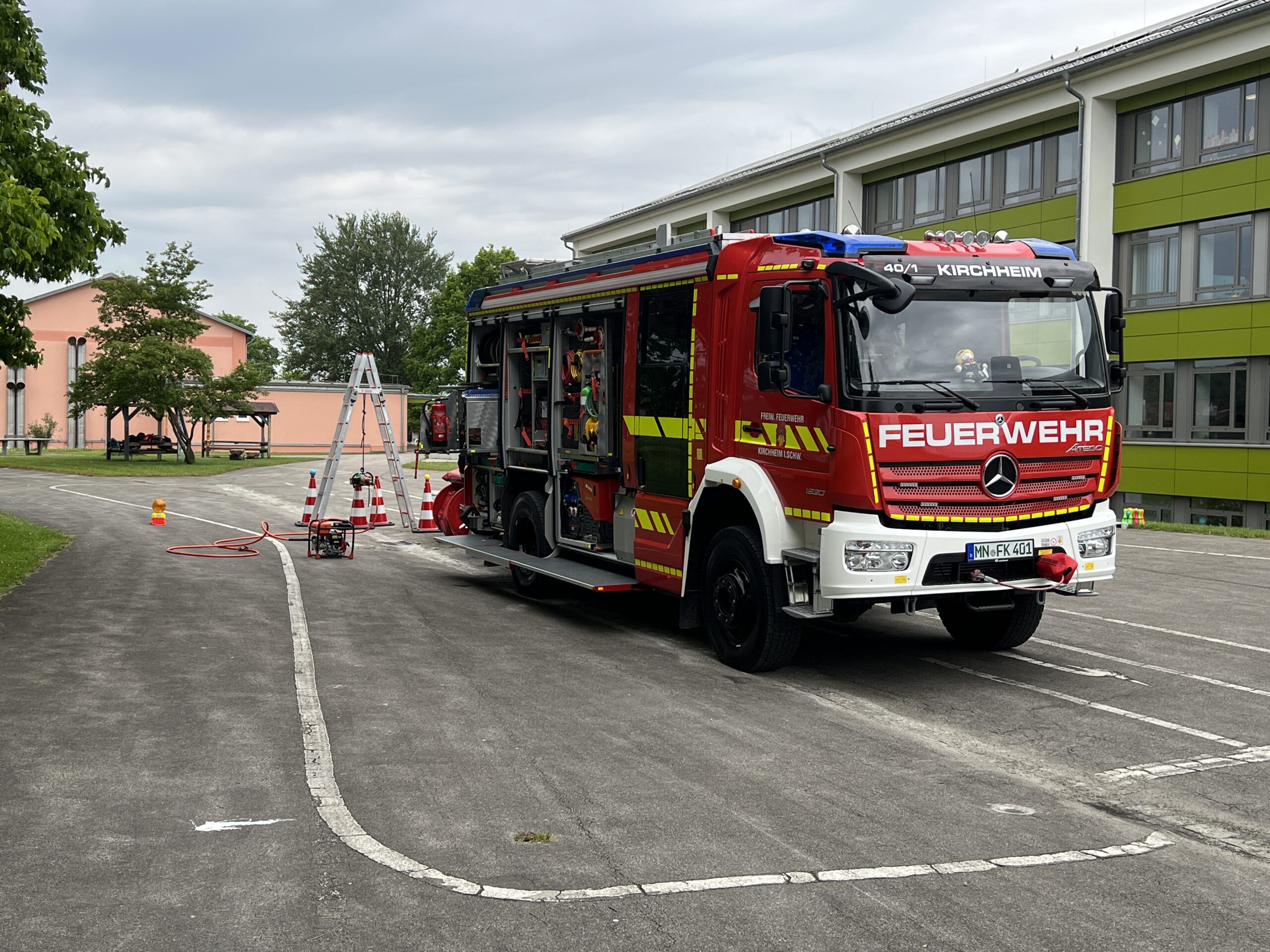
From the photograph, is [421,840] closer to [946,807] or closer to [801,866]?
[801,866]

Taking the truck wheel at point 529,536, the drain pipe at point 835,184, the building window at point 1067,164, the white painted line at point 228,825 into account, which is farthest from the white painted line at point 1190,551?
the drain pipe at point 835,184

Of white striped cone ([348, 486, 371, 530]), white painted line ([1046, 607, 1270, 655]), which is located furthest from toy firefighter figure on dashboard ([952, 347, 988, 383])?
white striped cone ([348, 486, 371, 530])

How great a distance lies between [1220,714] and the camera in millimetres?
7652

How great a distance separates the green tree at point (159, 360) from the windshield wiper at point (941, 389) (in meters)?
39.8

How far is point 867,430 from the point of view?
783 cm

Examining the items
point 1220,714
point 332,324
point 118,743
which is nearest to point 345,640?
point 118,743

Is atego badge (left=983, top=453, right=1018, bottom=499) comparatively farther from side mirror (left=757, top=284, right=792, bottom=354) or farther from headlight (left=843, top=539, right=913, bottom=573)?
side mirror (left=757, top=284, right=792, bottom=354)

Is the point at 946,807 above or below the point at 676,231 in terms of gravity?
below

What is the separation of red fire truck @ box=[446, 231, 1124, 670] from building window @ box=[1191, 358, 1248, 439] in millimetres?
20832

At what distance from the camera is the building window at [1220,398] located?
2741 centimetres

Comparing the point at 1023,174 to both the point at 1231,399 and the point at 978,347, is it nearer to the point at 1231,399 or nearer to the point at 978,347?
the point at 1231,399

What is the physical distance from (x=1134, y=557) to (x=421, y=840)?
1392cm

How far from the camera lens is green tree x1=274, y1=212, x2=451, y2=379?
Result: 9619cm

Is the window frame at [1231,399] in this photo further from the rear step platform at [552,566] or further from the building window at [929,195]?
the rear step platform at [552,566]
